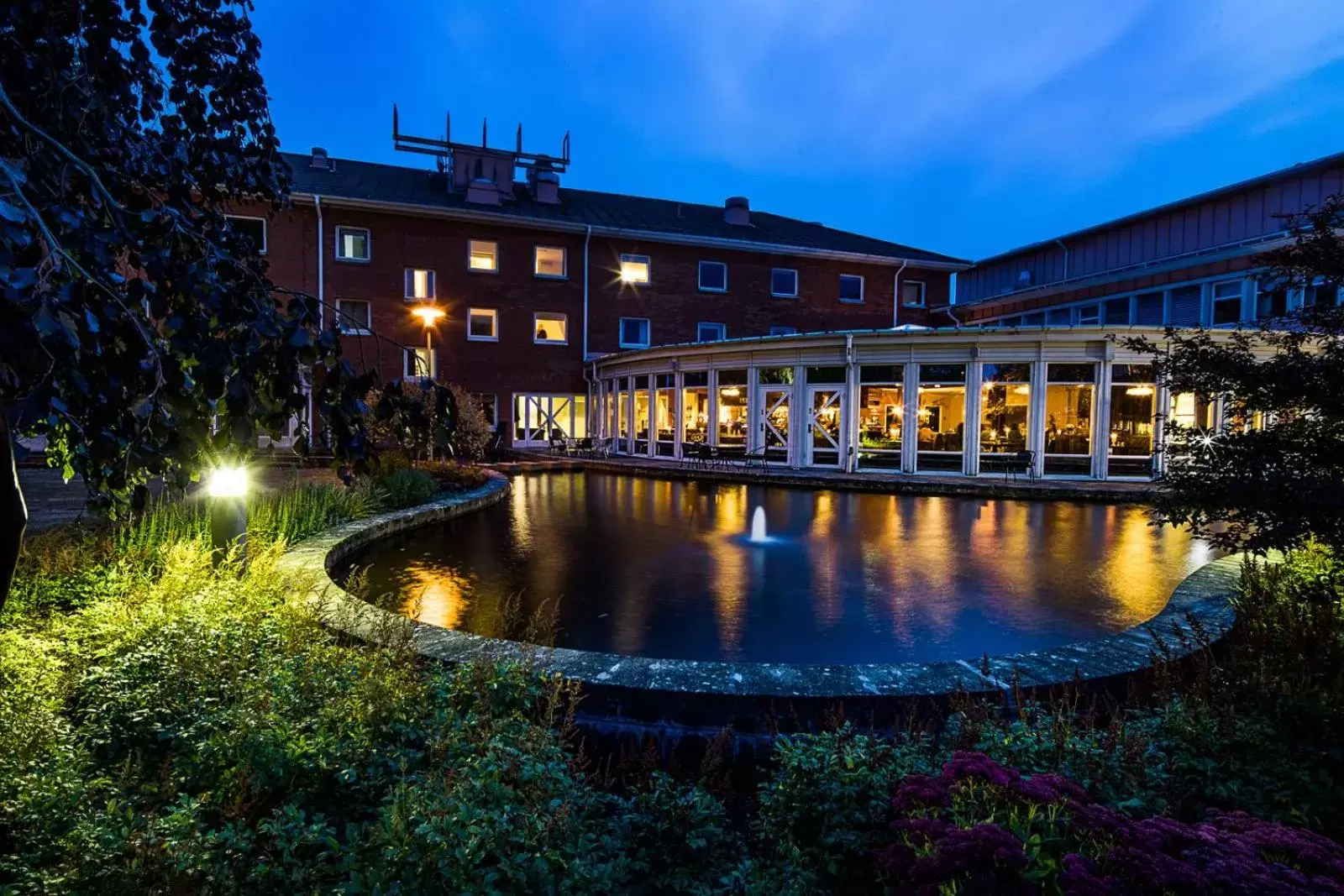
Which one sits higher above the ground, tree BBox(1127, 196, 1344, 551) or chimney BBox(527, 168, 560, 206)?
chimney BBox(527, 168, 560, 206)

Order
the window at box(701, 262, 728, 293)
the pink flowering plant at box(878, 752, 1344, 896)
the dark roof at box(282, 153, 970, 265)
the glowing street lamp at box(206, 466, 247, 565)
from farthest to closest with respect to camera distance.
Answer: the window at box(701, 262, 728, 293)
the dark roof at box(282, 153, 970, 265)
the glowing street lamp at box(206, 466, 247, 565)
the pink flowering plant at box(878, 752, 1344, 896)

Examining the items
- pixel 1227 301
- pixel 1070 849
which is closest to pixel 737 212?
pixel 1227 301

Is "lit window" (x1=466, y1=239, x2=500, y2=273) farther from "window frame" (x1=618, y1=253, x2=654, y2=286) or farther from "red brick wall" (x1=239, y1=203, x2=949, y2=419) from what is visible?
"window frame" (x1=618, y1=253, x2=654, y2=286)

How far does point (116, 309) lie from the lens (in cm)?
168

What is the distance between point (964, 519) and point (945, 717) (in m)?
8.71

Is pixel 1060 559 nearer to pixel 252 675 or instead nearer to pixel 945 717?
pixel 945 717

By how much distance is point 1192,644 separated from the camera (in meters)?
4.29

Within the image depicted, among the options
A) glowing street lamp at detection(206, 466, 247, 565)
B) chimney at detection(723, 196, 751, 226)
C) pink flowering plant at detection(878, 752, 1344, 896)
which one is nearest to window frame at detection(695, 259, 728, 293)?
chimney at detection(723, 196, 751, 226)

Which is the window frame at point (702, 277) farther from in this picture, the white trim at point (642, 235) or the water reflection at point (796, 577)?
the water reflection at point (796, 577)

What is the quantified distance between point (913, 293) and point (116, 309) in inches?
1288

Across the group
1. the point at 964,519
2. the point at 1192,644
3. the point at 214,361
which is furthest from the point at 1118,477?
the point at 214,361

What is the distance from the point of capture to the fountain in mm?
9648

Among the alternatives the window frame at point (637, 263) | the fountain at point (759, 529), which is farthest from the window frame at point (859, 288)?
the fountain at point (759, 529)

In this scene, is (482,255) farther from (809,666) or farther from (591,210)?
(809,666)
